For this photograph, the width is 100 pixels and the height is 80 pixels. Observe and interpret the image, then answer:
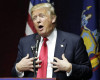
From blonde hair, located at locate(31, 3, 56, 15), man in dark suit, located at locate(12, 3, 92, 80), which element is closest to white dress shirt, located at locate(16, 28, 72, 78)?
man in dark suit, located at locate(12, 3, 92, 80)

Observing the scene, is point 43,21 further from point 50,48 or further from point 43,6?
point 50,48

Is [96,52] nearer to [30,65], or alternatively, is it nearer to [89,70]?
[89,70]

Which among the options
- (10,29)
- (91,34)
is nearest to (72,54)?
(91,34)

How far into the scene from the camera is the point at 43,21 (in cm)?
254

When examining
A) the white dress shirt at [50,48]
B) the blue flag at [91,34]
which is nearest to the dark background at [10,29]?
the blue flag at [91,34]

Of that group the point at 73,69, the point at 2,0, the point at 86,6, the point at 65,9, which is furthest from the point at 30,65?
the point at 2,0

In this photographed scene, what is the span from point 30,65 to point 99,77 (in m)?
1.60

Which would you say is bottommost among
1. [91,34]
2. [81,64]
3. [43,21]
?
[81,64]

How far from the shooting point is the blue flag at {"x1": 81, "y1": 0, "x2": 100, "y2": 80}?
3.47 metres

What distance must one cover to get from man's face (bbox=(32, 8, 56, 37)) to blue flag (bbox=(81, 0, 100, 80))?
1.10m

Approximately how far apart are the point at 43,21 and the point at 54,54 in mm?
378

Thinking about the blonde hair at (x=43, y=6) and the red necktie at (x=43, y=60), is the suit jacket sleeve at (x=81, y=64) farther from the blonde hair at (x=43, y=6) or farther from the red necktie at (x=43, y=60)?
the blonde hair at (x=43, y=6)

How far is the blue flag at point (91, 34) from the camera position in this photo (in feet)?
11.4

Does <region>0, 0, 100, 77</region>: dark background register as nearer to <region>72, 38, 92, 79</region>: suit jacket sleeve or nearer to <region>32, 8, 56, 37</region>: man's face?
<region>32, 8, 56, 37</region>: man's face
